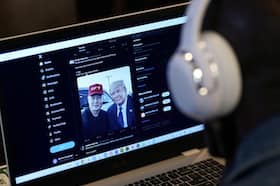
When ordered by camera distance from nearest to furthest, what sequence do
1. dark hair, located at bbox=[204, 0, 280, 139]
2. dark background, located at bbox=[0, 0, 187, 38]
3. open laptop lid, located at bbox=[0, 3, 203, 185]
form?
dark hair, located at bbox=[204, 0, 280, 139] → open laptop lid, located at bbox=[0, 3, 203, 185] → dark background, located at bbox=[0, 0, 187, 38]

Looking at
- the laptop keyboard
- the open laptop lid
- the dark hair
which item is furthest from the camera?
the laptop keyboard

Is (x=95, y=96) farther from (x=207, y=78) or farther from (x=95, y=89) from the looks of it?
(x=207, y=78)

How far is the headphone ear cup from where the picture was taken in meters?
0.65

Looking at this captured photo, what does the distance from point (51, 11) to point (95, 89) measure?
0.72 m

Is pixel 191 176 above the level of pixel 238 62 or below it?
below

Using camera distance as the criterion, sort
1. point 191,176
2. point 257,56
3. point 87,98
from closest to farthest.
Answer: point 257,56 → point 87,98 → point 191,176

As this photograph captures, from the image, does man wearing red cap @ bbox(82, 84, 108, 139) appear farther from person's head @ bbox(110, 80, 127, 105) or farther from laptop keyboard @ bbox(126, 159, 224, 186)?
laptop keyboard @ bbox(126, 159, 224, 186)

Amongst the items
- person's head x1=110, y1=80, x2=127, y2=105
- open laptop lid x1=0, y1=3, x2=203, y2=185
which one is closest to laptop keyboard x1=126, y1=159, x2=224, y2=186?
open laptop lid x1=0, y1=3, x2=203, y2=185

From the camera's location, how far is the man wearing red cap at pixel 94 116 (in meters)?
1.18

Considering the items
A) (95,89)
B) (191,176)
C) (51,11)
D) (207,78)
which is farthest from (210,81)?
(51,11)

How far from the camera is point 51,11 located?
185cm

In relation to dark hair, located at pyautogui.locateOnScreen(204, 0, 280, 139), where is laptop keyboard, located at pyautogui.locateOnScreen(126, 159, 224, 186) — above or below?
below

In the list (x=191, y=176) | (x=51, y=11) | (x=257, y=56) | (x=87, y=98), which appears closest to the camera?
(x=257, y=56)

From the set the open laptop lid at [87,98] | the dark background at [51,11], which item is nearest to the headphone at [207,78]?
the open laptop lid at [87,98]
